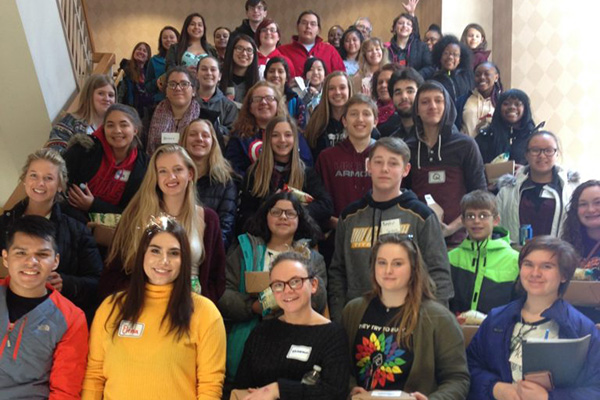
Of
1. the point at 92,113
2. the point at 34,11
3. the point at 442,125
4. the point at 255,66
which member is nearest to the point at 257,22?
the point at 255,66

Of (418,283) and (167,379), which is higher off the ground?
(418,283)

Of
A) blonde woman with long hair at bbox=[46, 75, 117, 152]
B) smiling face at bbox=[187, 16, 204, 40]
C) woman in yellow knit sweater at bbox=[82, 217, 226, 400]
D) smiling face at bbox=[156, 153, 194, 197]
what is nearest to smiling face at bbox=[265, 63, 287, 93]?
smiling face at bbox=[187, 16, 204, 40]

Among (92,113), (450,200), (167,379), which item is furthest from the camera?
(92,113)

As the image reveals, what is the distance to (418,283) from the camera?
2992mm

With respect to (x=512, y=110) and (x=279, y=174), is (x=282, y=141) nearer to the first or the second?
(x=279, y=174)

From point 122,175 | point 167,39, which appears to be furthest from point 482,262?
point 167,39

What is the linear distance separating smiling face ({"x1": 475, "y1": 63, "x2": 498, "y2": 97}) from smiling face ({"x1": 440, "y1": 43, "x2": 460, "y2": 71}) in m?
0.29

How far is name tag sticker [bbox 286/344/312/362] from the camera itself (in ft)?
9.62

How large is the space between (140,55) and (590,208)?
17.1 ft

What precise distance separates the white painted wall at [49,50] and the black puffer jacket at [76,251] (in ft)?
8.49

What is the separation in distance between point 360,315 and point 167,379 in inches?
33.0

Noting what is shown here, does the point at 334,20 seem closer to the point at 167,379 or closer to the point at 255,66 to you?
the point at 255,66

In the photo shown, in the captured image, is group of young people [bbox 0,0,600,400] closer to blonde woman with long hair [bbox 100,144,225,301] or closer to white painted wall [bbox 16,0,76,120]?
blonde woman with long hair [bbox 100,144,225,301]

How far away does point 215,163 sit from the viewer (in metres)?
4.31
